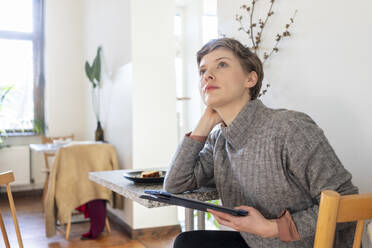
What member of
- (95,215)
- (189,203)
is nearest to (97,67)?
(95,215)

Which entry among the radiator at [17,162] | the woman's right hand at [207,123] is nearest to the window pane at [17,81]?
the radiator at [17,162]

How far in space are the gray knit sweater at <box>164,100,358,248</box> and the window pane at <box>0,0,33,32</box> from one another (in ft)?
15.8

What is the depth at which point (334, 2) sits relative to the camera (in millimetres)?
1424

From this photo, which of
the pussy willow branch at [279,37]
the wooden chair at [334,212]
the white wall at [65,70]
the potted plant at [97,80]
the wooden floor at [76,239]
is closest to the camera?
the wooden chair at [334,212]

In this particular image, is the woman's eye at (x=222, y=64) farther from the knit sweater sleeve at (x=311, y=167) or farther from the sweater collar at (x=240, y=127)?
the knit sweater sleeve at (x=311, y=167)

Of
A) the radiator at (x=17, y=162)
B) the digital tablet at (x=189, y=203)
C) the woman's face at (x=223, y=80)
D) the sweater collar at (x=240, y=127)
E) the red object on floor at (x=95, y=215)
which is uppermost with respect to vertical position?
the woman's face at (x=223, y=80)

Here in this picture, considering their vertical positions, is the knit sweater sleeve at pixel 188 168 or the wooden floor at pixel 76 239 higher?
the knit sweater sleeve at pixel 188 168

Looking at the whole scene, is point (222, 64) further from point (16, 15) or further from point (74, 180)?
point (16, 15)

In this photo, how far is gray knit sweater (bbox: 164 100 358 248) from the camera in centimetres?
107

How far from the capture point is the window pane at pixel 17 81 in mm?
5234

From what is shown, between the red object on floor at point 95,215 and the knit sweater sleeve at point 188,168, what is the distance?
2.18 meters

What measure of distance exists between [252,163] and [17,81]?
4.89 metres

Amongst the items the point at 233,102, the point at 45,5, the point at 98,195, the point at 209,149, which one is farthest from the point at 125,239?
the point at 45,5

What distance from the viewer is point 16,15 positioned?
529 centimetres
